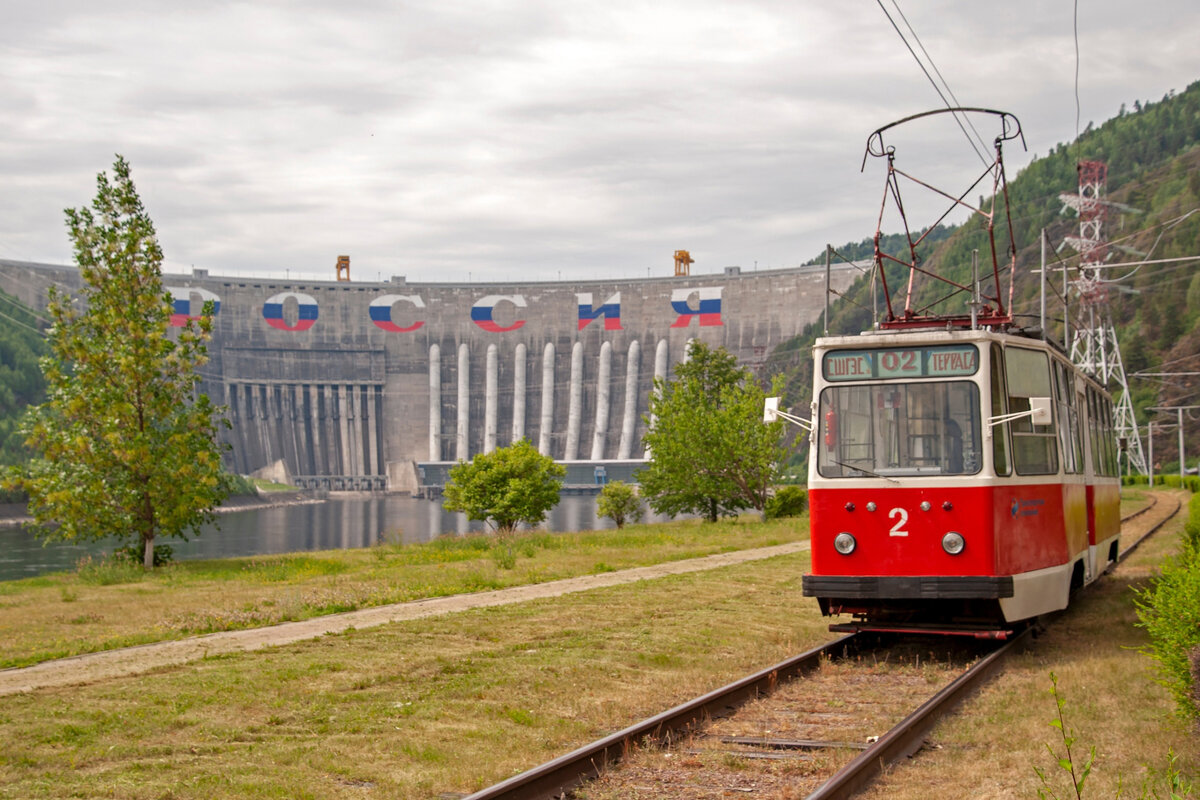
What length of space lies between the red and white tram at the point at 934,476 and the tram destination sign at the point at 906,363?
0.04ft

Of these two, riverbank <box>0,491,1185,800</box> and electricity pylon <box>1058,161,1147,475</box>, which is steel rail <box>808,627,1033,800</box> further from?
electricity pylon <box>1058,161,1147,475</box>

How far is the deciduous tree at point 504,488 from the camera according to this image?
4747 cm

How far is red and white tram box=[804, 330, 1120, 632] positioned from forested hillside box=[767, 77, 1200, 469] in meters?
68.1

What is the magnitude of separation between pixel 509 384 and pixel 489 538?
414 feet

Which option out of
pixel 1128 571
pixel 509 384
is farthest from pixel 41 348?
pixel 1128 571

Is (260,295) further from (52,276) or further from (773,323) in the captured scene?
(773,323)

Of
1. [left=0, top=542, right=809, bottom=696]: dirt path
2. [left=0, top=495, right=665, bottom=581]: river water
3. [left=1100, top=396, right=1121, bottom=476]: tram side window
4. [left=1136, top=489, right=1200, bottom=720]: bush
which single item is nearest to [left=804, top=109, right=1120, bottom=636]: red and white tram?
[left=1136, top=489, right=1200, bottom=720]: bush

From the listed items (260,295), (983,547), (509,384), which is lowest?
(983,547)

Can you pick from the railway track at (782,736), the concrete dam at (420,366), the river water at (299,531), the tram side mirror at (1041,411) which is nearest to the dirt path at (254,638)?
the railway track at (782,736)

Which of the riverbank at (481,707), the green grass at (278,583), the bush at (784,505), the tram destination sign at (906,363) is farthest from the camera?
the bush at (784,505)

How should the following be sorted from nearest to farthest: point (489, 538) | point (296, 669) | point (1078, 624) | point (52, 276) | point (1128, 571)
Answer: point (296, 669) → point (1078, 624) → point (1128, 571) → point (489, 538) → point (52, 276)

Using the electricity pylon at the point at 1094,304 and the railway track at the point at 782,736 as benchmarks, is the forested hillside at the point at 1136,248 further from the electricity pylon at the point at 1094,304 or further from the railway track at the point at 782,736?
the railway track at the point at 782,736

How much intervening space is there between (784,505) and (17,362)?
118497mm

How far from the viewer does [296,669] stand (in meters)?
12.5
